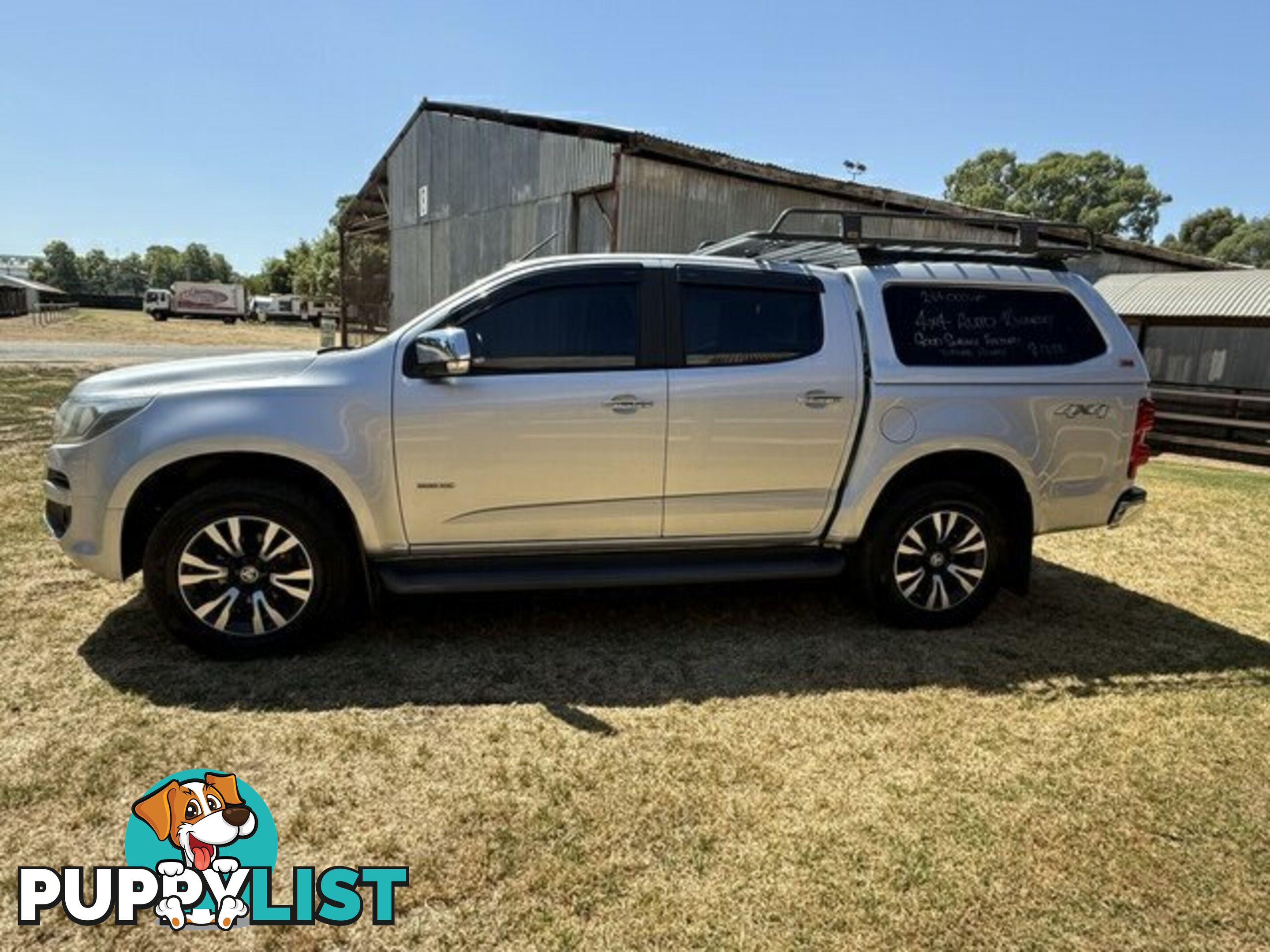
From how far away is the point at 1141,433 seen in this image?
4.43 meters

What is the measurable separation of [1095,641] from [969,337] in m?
1.87

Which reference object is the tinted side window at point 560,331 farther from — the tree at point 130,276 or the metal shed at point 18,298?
the tree at point 130,276

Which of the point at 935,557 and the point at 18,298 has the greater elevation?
the point at 18,298

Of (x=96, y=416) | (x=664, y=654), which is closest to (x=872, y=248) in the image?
(x=664, y=654)

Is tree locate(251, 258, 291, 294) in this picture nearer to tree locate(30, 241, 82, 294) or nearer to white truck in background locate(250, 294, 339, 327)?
white truck in background locate(250, 294, 339, 327)

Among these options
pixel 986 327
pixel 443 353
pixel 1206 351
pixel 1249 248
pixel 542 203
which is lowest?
pixel 443 353

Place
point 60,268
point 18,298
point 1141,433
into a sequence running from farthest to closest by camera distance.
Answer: point 60,268 → point 18,298 → point 1141,433

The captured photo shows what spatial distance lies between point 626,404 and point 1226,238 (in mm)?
81275

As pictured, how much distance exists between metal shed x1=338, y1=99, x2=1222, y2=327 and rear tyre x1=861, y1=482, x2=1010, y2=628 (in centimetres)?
735

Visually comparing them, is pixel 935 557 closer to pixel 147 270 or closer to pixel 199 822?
pixel 199 822

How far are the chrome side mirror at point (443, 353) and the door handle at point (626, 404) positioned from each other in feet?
2.30

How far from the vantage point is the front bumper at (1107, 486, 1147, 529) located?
14.8 feet

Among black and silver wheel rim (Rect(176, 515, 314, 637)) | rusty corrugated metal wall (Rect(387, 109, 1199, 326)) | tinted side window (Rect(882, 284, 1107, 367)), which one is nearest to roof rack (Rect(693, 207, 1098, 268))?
tinted side window (Rect(882, 284, 1107, 367))

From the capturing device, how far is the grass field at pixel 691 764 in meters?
2.29
